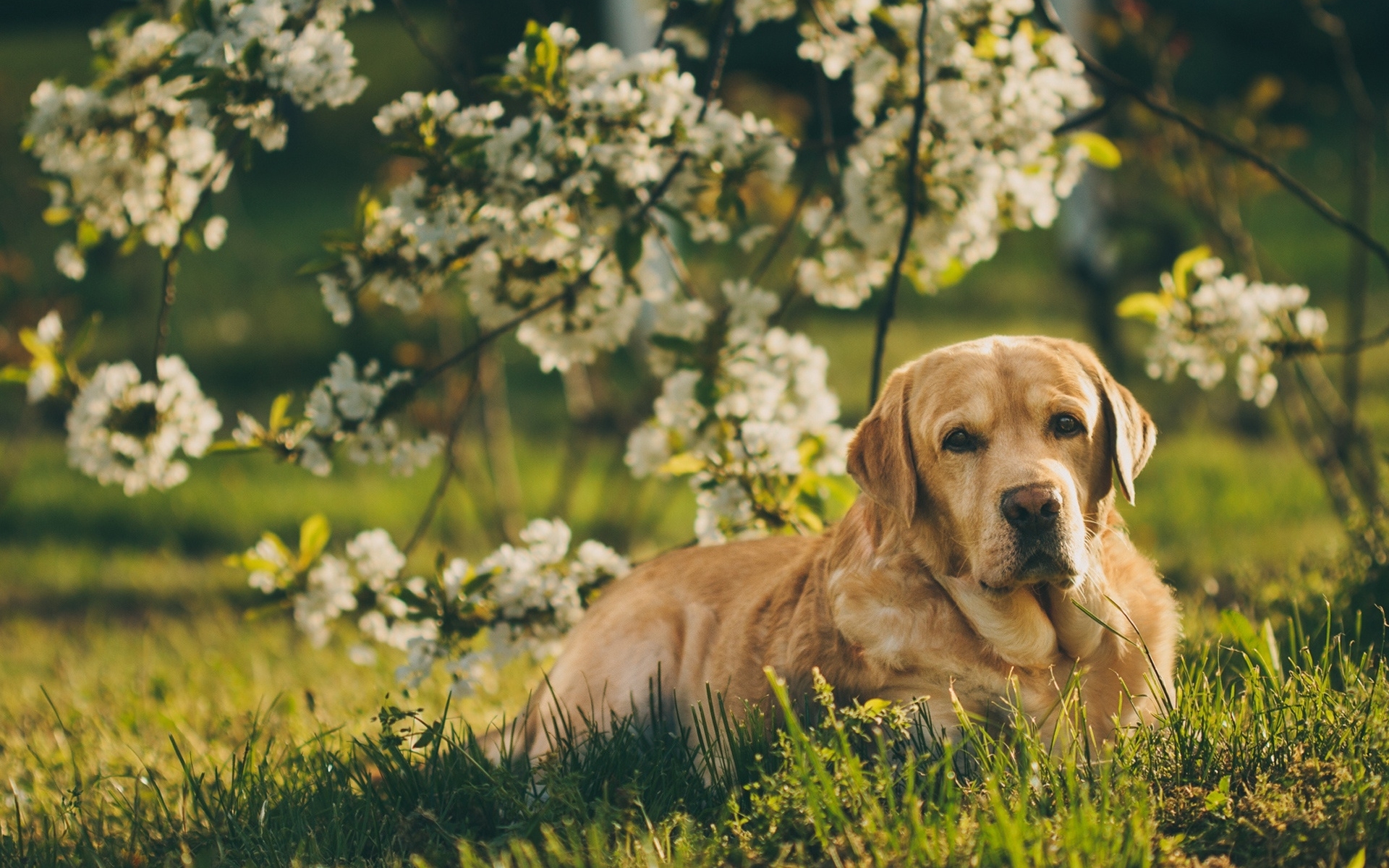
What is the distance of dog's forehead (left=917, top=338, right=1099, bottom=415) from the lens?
9.15ft

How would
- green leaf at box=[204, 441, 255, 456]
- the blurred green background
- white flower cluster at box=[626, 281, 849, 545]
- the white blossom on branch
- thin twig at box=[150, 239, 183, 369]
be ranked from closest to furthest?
1. green leaf at box=[204, 441, 255, 456]
2. the white blossom on branch
3. thin twig at box=[150, 239, 183, 369]
4. white flower cluster at box=[626, 281, 849, 545]
5. the blurred green background

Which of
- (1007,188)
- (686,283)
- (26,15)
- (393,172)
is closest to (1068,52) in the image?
(1007,188)

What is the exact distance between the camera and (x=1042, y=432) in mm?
2787

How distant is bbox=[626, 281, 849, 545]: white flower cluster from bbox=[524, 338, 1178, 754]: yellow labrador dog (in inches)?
22.0

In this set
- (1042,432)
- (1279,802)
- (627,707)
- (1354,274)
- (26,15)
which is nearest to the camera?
(1279,802)

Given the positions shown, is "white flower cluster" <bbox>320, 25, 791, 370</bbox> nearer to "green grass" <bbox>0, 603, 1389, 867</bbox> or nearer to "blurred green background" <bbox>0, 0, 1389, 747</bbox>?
"blurred green background" <bbox>0, 0, 1389, 747</bbox>

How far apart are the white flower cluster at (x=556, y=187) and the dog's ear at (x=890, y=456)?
814mm

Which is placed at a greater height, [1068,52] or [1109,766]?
[1068,52]

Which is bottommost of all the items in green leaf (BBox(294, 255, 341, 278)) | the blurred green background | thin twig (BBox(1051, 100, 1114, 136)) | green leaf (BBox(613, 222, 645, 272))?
the blurred green background

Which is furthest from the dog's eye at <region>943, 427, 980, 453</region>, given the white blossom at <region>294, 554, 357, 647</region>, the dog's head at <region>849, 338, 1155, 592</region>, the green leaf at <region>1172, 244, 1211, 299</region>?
the white blossom at <region>294, 554, 357, 647</region>

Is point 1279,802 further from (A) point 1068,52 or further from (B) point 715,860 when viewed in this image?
(A) point 1068,52

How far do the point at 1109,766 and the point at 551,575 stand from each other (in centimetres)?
179

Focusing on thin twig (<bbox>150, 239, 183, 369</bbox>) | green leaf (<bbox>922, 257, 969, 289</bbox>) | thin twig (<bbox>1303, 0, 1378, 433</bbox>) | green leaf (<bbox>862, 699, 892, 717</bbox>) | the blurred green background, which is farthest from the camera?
the blurred green background

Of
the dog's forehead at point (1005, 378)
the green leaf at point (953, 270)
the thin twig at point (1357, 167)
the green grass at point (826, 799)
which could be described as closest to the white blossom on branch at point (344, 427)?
the green grass at point (826, 799)
